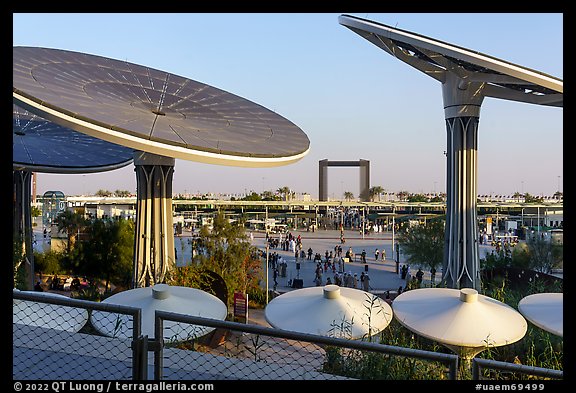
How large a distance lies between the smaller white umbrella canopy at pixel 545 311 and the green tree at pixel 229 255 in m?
11.0

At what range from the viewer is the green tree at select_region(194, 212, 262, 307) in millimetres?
18797

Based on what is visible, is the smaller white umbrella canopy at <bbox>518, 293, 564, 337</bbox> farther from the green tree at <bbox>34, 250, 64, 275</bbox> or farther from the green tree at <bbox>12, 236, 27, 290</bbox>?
the green tree at <bbox>34, 250, 64, 275</bbox>

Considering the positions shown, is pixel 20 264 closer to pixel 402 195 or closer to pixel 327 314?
pixel 327 314

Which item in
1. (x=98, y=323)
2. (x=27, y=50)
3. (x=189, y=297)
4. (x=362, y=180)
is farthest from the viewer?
(x=362, y=180)

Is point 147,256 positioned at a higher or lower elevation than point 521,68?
lower

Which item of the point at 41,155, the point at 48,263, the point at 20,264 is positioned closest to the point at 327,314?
the point at 20,264

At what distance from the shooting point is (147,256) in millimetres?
16453

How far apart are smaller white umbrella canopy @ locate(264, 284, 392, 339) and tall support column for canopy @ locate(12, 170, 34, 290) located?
1655cm


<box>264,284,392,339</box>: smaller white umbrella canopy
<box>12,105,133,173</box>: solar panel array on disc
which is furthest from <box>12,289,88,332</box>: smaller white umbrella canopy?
<box>12,105,133,173</box>: solar panel array on disc

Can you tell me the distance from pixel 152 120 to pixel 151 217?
4654 millimetres

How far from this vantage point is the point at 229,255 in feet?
→ 64.3

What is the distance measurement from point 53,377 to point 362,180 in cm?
11039
